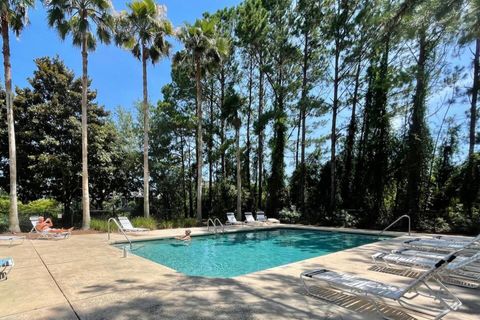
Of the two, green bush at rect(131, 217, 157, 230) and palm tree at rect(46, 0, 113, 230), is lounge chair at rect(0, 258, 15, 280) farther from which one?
green bush at rect(131, 217, 157, 230)

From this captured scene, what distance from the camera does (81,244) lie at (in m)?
8.52

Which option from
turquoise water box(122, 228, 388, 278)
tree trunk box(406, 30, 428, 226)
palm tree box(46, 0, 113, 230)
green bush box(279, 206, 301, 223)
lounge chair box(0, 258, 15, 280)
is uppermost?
palm tree box(46, 0, 113, 230)

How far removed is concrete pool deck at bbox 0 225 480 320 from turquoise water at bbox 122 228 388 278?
77.4 inches

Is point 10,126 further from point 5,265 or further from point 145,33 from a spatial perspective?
point 5,265

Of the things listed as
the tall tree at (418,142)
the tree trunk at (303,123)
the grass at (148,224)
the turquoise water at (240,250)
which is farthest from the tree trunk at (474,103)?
the grass at (148,224)

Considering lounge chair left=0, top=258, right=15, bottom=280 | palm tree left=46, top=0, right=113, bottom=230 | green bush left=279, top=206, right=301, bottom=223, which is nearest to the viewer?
lounge chair left=0, top=258, right=15, bottom=280

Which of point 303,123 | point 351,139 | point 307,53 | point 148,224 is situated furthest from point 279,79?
point 148,224

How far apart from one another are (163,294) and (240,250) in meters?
5.96

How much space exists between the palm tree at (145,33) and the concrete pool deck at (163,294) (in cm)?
848

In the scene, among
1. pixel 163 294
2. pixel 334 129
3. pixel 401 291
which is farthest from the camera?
pixel 334 129

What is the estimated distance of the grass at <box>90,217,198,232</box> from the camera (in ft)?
40.2

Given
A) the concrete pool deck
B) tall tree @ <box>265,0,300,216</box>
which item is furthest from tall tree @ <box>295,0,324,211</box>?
the concrete pool deck

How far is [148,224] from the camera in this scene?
1310cm

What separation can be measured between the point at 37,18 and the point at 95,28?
7.00ft
